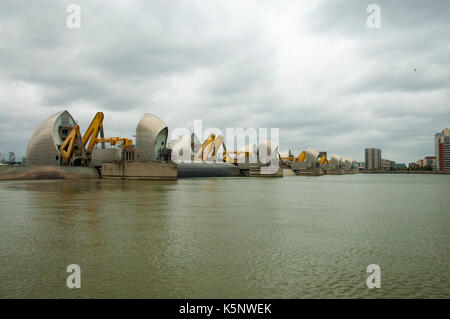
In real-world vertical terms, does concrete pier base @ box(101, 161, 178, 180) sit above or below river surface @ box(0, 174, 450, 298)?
above

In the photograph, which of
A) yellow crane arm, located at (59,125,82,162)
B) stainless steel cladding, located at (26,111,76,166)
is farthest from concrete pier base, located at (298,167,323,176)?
stainless steel cladding, located at (26,111,76,166)

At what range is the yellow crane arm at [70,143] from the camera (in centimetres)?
4741

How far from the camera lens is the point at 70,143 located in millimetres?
47500

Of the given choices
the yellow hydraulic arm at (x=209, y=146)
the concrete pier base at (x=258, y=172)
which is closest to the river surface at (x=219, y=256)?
the concrete pier base at (x=258, y=172)

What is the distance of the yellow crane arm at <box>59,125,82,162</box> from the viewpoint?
4741 centimetres

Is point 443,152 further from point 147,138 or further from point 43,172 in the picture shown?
point 43,172

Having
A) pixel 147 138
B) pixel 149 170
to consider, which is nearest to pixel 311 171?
pixel 147 138

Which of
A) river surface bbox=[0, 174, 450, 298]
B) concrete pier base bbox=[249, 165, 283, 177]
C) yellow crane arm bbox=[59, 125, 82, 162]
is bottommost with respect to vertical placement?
river surface bbox=[0, 174, 450, 298]

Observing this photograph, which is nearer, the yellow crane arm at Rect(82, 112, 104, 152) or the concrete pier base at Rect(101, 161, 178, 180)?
the concrete pier base at Rect(101, 161, 178, 180)

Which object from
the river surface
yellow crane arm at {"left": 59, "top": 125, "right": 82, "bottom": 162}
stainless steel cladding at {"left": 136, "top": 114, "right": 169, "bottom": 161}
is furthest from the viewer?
stainless steel cladding at {"left": 136, "top": 114, "right": 169, "bottom": 161}

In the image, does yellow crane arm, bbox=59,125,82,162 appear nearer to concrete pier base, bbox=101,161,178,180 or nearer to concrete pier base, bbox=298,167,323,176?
concrete pier base, bbox=101,161,178,180

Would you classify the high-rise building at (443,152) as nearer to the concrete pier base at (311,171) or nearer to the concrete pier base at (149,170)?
the concrete pier base at (311,171)
